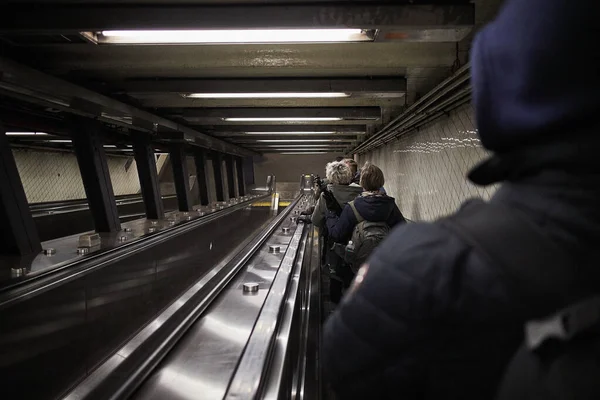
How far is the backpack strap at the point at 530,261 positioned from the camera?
49cm

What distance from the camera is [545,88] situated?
53 cm

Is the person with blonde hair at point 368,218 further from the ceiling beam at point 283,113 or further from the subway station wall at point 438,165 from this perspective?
the ceiling beam at point 283,113

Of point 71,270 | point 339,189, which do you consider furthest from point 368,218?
point 71,270

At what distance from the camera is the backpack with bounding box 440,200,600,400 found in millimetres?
478

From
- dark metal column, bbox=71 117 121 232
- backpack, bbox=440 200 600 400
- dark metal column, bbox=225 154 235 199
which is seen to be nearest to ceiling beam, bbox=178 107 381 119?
dark metal column, bbox=71 117 121 232

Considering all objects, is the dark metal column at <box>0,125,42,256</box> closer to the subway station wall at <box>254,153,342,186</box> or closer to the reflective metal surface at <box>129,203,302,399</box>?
the reflective metal surface at <box>129,203,302,399</box>

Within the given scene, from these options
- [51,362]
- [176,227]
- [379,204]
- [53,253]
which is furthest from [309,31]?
[176,227]

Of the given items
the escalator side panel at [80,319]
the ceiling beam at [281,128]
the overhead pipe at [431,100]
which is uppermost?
the ceiling beam at [281,128]

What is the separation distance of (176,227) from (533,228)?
Result: 509cm

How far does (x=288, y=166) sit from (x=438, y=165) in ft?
42.2

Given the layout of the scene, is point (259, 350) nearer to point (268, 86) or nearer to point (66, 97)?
point (268, 86)

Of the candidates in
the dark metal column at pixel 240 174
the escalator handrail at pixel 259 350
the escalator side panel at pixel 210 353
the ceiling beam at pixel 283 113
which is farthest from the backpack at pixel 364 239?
the dark metal column at pixel 240 174

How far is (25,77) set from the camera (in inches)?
113

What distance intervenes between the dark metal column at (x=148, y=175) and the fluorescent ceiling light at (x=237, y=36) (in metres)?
3.63
